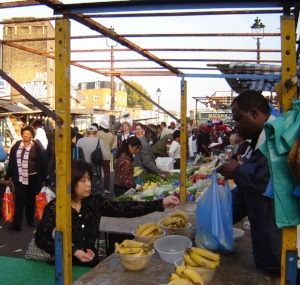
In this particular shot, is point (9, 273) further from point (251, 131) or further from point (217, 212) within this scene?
point (251, 131)

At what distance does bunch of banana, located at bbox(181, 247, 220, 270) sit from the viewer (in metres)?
2.59

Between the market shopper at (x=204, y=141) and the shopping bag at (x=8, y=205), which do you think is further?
the market shopper at (x=204, y=141)

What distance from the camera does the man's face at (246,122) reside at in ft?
9.64

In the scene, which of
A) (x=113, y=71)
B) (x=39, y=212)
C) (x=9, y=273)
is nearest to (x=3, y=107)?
(x=39, y=212)

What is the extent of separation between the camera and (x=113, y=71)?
17.6 feet

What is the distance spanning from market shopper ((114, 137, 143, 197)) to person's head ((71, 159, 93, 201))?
9.29 feet

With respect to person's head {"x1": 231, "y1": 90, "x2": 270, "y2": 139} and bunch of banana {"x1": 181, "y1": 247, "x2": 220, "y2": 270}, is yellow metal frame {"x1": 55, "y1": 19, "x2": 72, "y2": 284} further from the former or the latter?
person's head {"x1": 231, "y1": 90, "x2": 270, "y2": 139}

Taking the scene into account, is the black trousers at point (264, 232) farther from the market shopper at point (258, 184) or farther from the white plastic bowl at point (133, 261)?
the white plastic bowl at point (133, 261)

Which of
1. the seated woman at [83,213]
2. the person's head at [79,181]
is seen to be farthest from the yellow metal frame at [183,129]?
the person's head at [79,181]

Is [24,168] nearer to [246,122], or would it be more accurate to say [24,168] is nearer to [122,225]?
[122,225]

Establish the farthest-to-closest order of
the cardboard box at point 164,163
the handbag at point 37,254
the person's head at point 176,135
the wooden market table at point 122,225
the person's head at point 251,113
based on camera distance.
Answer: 1. the person's head at point 176,135
2. the cardboard box at point 164,163
3. the wooden market table at point 122,225
4. the handbag at point 37,254
5. the person's head at point 251,113

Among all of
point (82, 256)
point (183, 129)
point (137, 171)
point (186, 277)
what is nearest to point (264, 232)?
point (186, 277)

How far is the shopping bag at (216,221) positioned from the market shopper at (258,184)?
27 cm

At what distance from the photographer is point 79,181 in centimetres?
341
